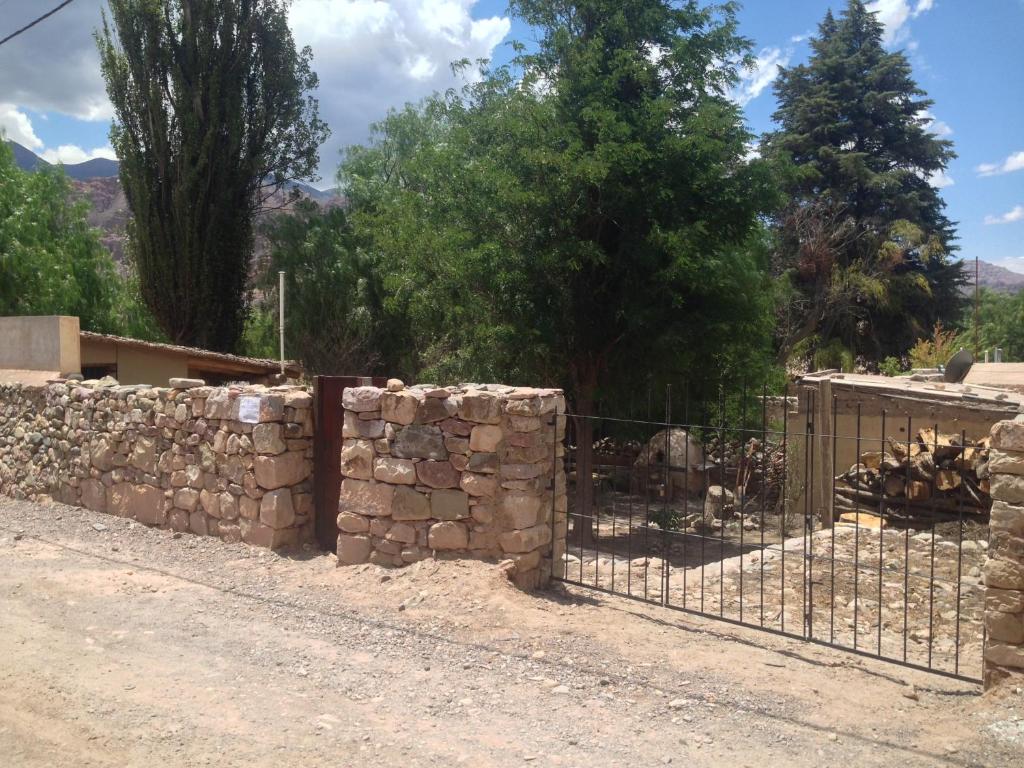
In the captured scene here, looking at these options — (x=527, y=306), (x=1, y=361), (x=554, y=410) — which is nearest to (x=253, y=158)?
(x=1, y=361)

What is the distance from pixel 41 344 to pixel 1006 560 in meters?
11.8

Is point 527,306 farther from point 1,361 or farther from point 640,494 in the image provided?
point 1,361

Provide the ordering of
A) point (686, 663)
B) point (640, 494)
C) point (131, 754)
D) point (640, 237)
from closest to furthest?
point (131, 754) < point (686, 663) < point (640, 237) < point (640, 494)

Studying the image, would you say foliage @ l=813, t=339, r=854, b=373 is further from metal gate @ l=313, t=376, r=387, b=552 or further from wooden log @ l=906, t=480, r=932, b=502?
metal gate @ l=313, t=376, r=387, b=552

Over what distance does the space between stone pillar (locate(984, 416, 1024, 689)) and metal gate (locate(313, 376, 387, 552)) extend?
16.8 ft

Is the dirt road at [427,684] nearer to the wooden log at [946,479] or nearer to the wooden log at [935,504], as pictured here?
the wooden log at [946,479]

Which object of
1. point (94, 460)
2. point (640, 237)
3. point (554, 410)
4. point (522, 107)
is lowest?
point (94, 460)

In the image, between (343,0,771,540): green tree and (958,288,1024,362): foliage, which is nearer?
(343,0,771,540): green tree

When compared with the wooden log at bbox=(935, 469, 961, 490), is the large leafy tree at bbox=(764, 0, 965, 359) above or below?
above

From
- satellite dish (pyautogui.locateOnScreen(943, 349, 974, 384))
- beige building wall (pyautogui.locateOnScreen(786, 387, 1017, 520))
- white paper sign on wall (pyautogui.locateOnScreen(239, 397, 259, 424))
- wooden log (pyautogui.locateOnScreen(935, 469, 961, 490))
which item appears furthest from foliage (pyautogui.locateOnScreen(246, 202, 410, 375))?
wooden log (pyautogui.locateOnScreen(935, 469, 961, 490))

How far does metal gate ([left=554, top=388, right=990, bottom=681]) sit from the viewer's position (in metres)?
6.34

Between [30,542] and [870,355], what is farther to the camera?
[870,355]

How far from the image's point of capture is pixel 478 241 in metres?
12.4

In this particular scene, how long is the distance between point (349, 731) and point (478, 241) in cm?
906
